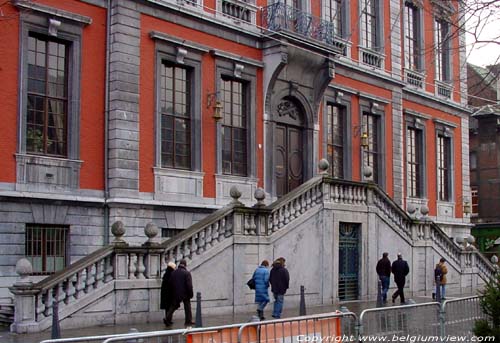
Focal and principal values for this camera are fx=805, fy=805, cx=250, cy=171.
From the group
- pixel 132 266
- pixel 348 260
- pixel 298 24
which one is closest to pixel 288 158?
pixel 298 24

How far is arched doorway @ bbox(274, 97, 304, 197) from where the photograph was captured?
29125mm

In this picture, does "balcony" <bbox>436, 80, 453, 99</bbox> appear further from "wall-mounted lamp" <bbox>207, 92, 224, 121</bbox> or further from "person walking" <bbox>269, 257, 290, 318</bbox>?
"person walking" <bbox>269, 257, 290, 318</bbox>

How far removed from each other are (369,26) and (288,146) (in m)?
7.95

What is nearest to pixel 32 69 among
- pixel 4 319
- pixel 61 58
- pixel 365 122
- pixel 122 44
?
pixel 61 58

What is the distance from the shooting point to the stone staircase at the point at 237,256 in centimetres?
1806

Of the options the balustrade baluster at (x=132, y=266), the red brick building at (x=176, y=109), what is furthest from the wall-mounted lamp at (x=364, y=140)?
the balustrade baluster at (x=132, y=266)

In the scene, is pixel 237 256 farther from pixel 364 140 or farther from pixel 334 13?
pixel 334 13

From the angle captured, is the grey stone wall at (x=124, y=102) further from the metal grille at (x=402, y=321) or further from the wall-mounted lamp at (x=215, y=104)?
the metal grille at (x=402, y=321)

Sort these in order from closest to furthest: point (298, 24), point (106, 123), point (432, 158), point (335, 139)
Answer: point (106, 123) → point (298, 24) → point (335, 139) → point (432, 158)

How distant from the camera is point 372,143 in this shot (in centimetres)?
3409

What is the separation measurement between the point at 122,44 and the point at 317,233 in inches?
322

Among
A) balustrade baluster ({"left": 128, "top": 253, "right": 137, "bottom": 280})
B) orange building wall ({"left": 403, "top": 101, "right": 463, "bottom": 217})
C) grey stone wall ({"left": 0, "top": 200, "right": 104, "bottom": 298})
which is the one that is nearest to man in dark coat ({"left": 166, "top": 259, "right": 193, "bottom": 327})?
balustrade baluster ({"left": 128, "top": 253, "right": 137, "bottom": 280})

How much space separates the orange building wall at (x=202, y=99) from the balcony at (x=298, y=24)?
1.20m

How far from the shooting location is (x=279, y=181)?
29172mm
